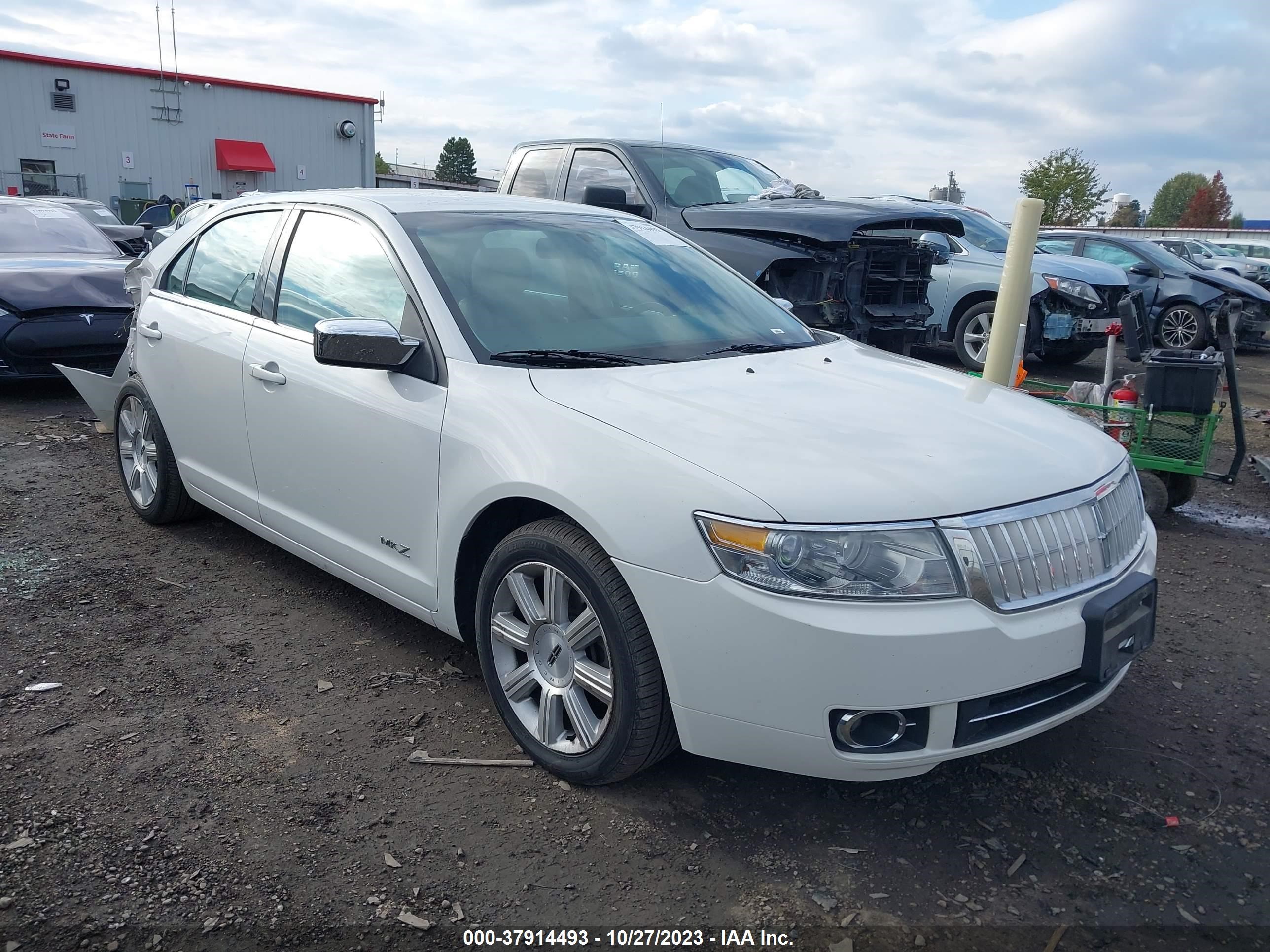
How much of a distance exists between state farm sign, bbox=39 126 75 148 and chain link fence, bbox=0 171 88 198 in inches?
37.4

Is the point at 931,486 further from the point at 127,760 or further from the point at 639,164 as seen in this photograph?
the point at 639,164

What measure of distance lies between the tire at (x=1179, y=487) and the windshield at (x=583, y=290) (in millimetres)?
Result: 2867

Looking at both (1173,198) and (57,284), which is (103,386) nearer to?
(57,284)

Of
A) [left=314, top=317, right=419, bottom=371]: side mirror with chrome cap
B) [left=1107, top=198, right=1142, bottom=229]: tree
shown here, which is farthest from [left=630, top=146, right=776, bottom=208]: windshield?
[left=1107, top=198, right=1142, bottom=229]: tree

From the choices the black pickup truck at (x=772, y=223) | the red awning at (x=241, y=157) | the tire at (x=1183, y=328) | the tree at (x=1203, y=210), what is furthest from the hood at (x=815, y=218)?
the tree at (x=1203, y=210)

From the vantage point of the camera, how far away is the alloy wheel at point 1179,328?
12.7 m

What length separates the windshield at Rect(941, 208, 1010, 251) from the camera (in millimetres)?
10992

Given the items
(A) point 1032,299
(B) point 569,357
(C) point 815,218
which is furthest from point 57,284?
(A) point 1032,299

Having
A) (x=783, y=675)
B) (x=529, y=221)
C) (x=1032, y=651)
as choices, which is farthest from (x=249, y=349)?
(x=1032, y=651)

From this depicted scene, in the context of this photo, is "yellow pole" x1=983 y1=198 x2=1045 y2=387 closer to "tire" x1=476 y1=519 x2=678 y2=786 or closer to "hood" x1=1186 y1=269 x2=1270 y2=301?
"tire" x1=476 y1=519 x2=678 y2=786

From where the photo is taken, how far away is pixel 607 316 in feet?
11.6

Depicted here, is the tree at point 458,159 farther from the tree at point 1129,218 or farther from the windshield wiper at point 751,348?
the windshield wiper at point 751,348

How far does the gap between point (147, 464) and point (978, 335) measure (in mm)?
8121

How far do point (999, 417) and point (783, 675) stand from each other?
1195 millimetres
